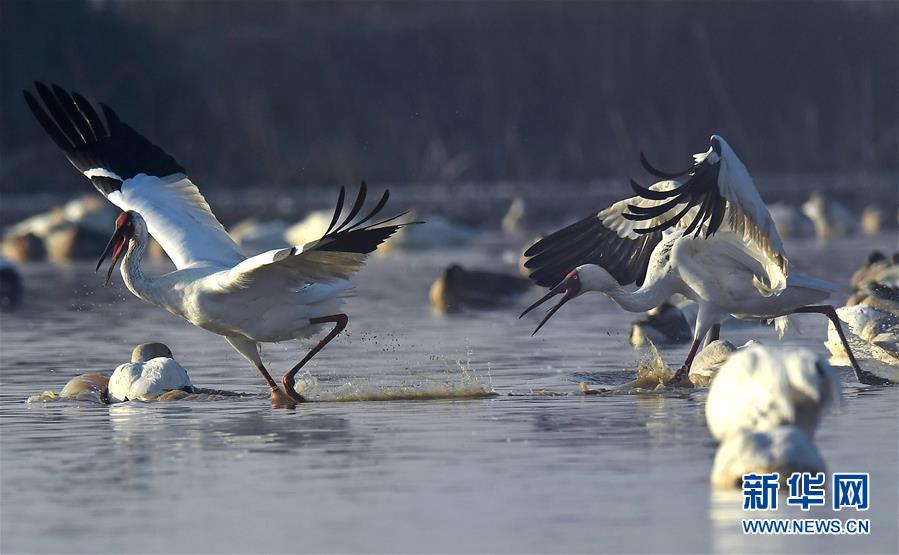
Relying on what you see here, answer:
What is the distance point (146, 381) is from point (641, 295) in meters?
3.32

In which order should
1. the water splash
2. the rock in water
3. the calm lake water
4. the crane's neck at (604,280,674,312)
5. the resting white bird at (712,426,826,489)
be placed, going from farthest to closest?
the rock in water → the crane's neck at (604,280,674,312) → the water splash → the resting white bird at (712,426,826,489) → the calm lake water

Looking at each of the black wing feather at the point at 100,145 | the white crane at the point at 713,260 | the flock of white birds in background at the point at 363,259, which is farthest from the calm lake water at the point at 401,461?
the black wing feather at the point at 100,145

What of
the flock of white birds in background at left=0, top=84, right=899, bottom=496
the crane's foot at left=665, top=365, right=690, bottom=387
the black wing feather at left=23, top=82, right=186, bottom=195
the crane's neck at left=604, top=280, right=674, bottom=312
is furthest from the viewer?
the black wing feather at left=23, top=82, right=186, bottom=195

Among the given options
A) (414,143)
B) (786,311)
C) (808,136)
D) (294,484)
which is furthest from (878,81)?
(294,484)

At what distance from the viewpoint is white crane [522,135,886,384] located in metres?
11.7

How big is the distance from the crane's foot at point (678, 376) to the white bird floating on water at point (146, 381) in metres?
3.01

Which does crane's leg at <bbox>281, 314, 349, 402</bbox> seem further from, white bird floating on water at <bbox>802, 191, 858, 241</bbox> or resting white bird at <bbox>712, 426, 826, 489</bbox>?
white bird floating on water at <bbox>802, 191, 858, 241</bbox>

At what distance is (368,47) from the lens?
225ft

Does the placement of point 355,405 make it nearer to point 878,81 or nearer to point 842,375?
point 842,375

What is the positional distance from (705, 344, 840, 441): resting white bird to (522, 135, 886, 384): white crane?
11.1ft

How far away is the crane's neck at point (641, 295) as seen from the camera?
12492mm

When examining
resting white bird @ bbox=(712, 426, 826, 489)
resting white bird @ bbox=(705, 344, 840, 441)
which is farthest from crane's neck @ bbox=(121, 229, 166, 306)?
resting white bird @ bbox=(712, 426, 826, 489)

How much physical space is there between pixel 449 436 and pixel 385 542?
270cm

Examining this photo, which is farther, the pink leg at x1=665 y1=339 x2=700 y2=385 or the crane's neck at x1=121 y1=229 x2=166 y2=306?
the pink leg at x1=665 y1=339 x2=700 y2=385
